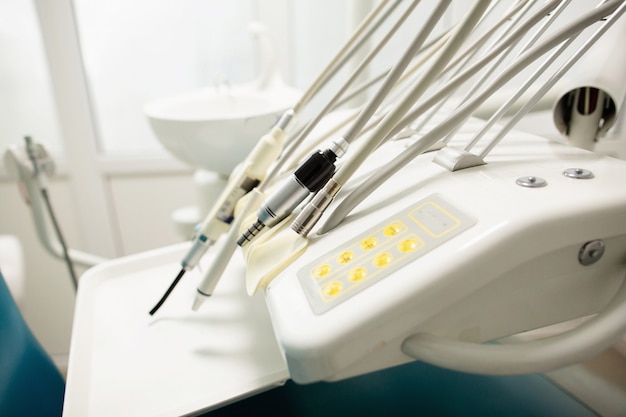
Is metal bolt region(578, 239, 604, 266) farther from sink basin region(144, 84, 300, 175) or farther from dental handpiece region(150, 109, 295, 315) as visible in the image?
sink basin region(144, 84, 300, 175)

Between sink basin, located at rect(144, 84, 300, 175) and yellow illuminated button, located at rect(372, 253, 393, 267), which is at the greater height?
yellow illuminated button, located at rect(372, 253, 393, 267)

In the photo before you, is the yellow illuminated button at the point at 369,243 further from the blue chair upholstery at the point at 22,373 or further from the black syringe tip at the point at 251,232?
the blue chair upholstery at the point at 22,373

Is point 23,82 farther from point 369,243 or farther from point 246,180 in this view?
point 369,243

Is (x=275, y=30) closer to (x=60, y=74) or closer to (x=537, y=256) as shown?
(x=60, y=74)

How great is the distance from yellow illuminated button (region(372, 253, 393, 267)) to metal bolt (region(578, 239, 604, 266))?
0.14 meters

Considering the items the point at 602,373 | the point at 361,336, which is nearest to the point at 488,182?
the point at 361,336

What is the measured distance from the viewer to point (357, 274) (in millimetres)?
308

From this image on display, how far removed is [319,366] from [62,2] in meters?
1.44

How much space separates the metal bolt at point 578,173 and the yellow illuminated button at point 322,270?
208mm

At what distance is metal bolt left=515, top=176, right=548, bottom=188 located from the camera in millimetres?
324

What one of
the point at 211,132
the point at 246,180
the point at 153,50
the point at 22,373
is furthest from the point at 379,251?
the point at 153,50

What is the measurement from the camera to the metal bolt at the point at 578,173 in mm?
334

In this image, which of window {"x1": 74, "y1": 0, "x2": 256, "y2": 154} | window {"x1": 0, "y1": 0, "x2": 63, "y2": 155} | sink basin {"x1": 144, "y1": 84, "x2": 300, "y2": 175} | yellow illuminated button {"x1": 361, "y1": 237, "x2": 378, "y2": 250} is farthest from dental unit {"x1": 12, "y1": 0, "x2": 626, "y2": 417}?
window {"x1": 0, "y1": 0, "x2": 63, "y2": 155}

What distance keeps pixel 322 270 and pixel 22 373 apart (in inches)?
17.3
